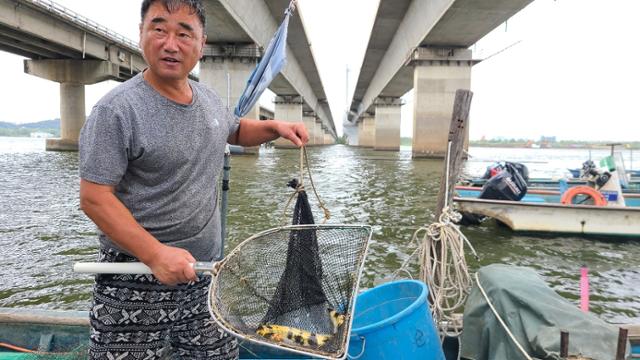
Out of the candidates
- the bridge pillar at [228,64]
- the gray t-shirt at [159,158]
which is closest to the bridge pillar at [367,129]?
the bridge pillar at [228,64]

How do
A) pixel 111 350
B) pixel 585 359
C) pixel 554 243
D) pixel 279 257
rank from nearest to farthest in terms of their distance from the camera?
pixel 111 350, pixel 585 359, pixel 279 257, pixel 554 243

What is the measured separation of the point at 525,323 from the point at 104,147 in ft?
7.98

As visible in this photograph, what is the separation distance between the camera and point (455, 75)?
106ft

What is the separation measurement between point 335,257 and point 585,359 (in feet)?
4.66

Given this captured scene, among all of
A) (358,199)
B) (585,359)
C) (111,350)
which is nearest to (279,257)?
(111,350)

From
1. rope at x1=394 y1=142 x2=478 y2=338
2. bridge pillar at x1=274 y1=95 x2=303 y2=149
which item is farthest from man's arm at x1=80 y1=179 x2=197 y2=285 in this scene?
bridge pillar at x1=274 y1=95 x2=303 y2=149

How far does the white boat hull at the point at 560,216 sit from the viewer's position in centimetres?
853

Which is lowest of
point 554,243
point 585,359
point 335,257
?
point 554,243

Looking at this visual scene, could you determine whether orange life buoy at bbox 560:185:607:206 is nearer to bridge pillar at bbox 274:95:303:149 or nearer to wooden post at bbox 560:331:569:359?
wooden post at bbox 560:331:569:359

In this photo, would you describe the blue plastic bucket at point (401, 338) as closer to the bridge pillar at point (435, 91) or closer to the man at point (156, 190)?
the man at point (156, 190)

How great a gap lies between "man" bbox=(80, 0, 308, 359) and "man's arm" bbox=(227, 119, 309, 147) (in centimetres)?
42

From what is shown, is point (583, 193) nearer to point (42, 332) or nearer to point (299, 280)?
point (299, 280)

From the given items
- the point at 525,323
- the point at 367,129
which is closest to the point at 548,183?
the point at 525,323

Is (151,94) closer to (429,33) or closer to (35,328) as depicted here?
(35,328)
